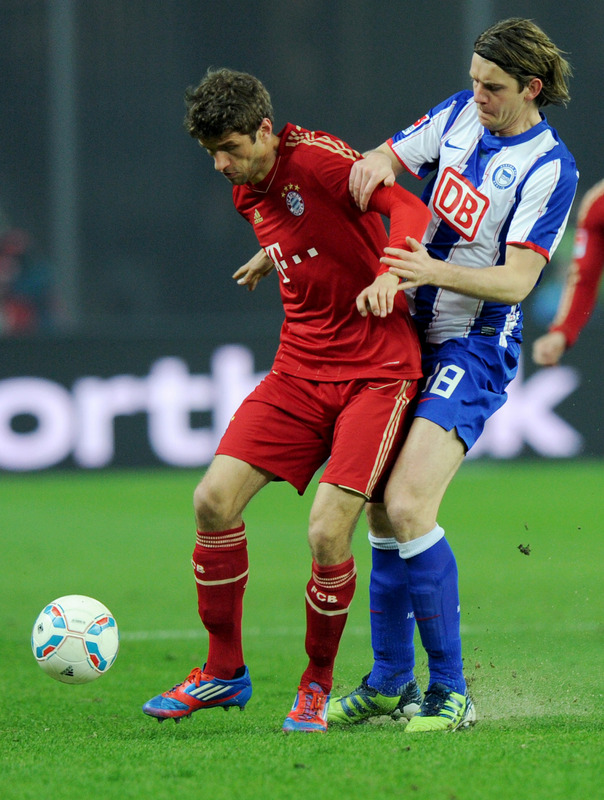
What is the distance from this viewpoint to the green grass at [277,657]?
10.8 feet

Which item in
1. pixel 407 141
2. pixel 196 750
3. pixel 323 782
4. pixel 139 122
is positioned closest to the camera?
pixel 323 782

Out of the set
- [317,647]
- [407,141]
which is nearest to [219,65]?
[407,141]

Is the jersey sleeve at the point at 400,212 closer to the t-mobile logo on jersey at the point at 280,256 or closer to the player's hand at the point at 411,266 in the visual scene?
the player's hand at the point at 411,266

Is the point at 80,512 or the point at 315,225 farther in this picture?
the point at 80,512

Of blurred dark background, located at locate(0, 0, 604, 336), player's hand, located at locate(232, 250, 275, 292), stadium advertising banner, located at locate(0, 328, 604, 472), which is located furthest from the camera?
blurred dark background, located at locate(0, 0, 604, 336)

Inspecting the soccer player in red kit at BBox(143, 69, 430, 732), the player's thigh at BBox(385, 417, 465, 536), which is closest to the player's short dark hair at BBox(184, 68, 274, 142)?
the soccer player in red kit at BBox(143, 69, 430, 732)

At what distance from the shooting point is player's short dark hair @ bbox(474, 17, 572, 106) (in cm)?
411

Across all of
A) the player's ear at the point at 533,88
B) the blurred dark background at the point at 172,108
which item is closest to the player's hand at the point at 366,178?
the player's ear at the point at 533,88

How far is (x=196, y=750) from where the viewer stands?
3.62m

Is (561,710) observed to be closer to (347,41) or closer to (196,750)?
(196,750)

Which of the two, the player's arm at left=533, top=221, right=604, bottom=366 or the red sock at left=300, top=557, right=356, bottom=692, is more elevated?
the player's arm at left=533, top=221, right=604, bottom=366

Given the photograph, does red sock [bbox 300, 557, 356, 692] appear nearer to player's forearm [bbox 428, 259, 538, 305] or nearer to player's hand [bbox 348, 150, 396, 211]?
player's forearm [bbox 428, 259, 538, 305]

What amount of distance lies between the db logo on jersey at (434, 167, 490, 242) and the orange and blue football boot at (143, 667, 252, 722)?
5.83 ft

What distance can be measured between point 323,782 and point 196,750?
22.0 inches
